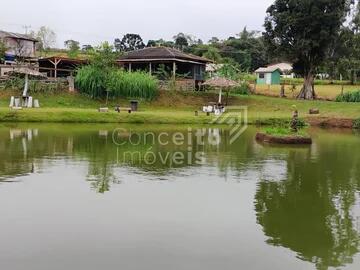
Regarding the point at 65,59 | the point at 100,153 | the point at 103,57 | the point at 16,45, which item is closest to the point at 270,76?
the point at 65,59

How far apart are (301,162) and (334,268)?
10.4 metres

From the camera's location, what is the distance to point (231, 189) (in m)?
12.8

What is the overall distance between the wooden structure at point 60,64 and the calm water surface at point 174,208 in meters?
24.0

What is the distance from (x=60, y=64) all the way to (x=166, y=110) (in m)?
13.8

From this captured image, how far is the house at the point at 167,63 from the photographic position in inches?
1724

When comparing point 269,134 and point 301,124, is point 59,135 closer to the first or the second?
point 269,134

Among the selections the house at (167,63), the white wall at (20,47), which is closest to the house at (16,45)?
the white wall at (20,47)

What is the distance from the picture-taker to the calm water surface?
309 inches

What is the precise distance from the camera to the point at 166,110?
37594mm

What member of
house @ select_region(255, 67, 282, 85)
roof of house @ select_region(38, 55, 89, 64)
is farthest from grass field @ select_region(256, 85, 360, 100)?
roof of house @ select_region(38, 55, 89, 64)

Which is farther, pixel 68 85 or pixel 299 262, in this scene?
pixel 68 85

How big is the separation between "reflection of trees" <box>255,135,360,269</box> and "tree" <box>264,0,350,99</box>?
26466 millimetres

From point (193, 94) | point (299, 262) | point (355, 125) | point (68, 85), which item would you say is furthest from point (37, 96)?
point (299, 262)

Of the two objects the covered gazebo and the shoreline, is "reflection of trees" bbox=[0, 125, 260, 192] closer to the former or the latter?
the shoreline
